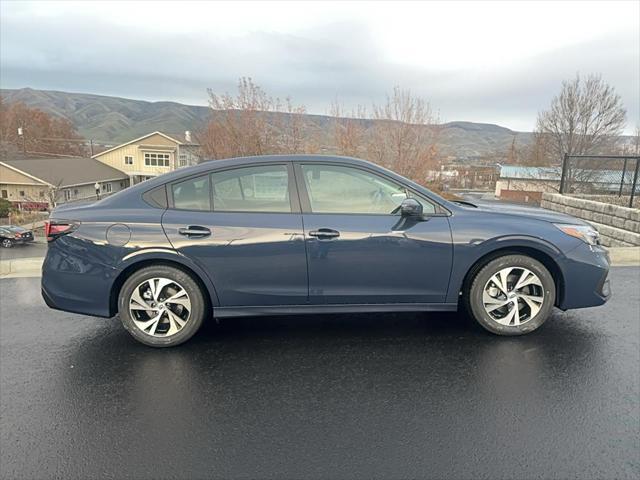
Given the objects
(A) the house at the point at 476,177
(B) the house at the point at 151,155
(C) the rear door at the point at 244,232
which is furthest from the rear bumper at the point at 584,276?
(B) the house at the point at 151,155

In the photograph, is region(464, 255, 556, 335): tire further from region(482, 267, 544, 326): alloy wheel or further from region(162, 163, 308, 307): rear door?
region(162, 163, 308, 307): rear door

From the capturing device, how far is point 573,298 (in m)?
3.45

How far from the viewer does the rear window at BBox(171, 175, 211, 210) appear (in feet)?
11.0

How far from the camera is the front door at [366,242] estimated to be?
3250 millimetres

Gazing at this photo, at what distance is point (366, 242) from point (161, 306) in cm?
174

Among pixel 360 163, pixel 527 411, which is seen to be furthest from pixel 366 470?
pixel 360 163

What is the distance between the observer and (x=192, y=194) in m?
3.37

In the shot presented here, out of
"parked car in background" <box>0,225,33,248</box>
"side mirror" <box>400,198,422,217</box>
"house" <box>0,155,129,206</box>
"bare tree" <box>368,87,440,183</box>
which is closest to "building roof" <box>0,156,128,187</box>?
"house" <box>0,155,129,206</box>

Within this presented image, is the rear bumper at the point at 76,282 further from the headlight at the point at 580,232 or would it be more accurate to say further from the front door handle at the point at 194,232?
the headlight at the point at 580,232

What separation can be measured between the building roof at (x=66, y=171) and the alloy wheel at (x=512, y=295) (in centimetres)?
4753

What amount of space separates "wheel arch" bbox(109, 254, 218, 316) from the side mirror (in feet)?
5.48

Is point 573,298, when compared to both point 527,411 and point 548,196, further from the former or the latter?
point 548,196

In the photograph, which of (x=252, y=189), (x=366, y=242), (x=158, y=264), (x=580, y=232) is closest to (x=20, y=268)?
(x=158, y=264)

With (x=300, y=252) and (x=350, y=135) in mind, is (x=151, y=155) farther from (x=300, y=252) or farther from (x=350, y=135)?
(x=300, y=252)
